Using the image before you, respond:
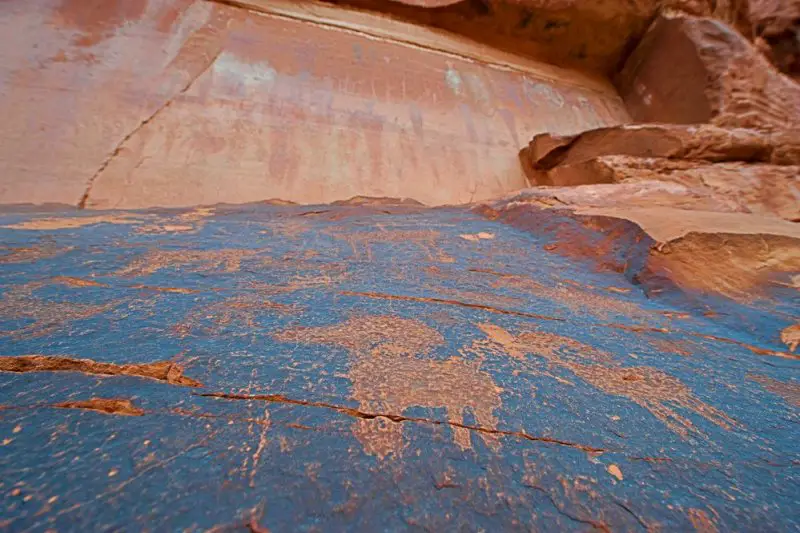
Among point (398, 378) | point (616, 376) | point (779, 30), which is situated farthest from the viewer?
point (779, 30)

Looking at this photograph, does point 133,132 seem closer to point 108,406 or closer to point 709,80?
point 108,406

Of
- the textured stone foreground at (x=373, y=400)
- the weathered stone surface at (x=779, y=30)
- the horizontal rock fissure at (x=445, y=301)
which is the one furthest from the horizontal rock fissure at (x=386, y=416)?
the weathered stone surface at (x=779, y=30)

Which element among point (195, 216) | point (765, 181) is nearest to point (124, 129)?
point (195, 216)

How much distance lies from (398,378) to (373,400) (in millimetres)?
96

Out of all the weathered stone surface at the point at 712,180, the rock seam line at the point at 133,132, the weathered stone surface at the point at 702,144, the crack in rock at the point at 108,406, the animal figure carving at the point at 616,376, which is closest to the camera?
the crack in rock at the point at 108,406

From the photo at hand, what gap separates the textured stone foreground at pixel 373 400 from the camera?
0.54 meters

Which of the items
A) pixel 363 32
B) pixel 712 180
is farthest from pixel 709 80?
pixel 363 32

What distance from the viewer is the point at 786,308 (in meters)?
1.40

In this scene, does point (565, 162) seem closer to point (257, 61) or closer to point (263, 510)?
point (257, 61)

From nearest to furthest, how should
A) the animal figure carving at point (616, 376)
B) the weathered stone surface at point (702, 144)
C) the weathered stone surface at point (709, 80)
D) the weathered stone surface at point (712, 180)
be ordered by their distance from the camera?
the animal figure carving at point (616, 376) → the weathered stone surface at point (712, 180) → the weathered stone surface at point (702, 144) → the weathered stone surface at point (709, 80)

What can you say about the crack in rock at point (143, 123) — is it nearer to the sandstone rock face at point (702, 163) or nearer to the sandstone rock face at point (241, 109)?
the sandstone rock face at point (241, 109)

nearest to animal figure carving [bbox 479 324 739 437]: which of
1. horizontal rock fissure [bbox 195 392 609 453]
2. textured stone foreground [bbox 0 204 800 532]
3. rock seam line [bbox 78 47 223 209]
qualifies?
textured stone foreground [bbox 0 204 800 532]

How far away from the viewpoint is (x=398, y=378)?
0.83 m

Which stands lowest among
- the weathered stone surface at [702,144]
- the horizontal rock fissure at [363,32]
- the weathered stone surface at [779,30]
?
Answer: the weathered stone surface at [702,144]
